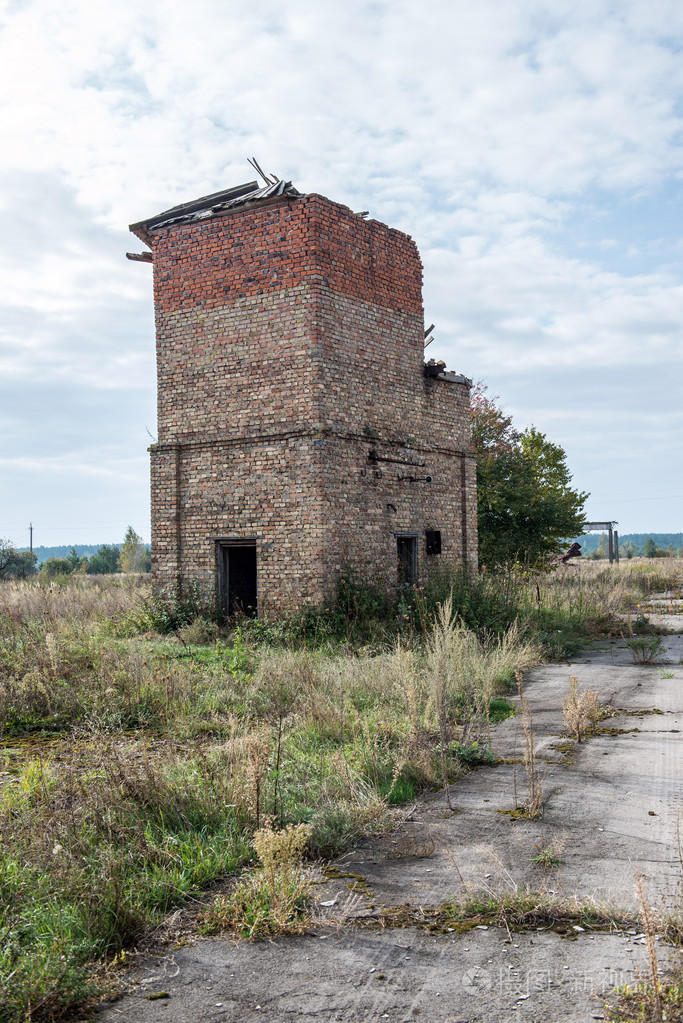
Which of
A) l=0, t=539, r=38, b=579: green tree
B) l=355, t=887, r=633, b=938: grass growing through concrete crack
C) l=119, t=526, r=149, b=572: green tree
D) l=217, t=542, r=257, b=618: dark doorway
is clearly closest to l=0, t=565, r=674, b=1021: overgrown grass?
l=217, t=542, r=257, b=618: dark doorway

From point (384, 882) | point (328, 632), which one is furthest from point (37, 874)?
point (328, 632)

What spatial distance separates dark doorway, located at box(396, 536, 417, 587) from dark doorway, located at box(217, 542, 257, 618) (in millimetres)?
3105

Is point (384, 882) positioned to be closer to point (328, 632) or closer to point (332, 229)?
point (328, 632)

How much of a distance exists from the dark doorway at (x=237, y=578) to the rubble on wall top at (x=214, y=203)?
6.46 m

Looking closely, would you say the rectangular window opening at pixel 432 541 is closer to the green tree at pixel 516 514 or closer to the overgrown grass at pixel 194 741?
the overgrown grass at pixel 194 741

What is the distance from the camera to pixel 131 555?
66.7 metres

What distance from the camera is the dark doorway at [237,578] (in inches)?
595

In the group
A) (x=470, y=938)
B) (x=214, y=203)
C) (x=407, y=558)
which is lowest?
(x=470, y=938)

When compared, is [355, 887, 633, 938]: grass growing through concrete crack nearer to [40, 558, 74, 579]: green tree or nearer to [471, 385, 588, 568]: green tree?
[471, 385, 588, 568]: green tree

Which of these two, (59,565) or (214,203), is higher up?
(214,203)

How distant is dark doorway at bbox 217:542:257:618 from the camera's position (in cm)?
1511

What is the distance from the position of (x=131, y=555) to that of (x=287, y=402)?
183ft

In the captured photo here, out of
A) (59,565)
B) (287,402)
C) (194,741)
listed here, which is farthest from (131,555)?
(194,741)

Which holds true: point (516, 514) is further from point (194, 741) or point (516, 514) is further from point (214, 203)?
point (194, 741)
